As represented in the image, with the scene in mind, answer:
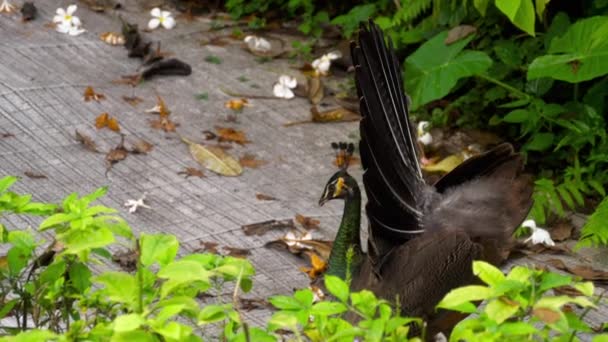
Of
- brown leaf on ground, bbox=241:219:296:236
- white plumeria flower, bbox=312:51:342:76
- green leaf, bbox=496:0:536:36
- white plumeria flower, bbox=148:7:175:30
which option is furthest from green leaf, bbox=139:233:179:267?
white plumeria flower, bbox=148:7:175:30

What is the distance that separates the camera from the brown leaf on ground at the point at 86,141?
4996 mm

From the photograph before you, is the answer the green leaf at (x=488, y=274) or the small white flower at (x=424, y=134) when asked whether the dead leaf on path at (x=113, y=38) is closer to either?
the small white flower at (x=424, y=134)

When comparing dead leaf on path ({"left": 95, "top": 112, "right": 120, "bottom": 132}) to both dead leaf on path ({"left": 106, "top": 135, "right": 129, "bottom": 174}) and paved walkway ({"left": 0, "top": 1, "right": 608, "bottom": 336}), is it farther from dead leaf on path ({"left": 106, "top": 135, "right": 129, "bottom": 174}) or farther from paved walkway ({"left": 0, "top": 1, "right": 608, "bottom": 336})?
dead leaf on path ({"left": 106, "top": 135, "right": 129, "bottom": 174})

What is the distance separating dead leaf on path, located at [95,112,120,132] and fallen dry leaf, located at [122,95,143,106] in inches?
10.4

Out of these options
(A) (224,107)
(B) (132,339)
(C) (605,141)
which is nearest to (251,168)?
(A) (224,107)

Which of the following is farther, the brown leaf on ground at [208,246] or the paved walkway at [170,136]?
the paved walkway at [170,136]

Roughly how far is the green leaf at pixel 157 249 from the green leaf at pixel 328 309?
29cm

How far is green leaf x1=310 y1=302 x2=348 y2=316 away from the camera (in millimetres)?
1870

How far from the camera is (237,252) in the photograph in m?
4.23

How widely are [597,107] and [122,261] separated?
90.2 inches

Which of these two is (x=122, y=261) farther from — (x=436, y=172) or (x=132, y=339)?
(x=132, y=339)

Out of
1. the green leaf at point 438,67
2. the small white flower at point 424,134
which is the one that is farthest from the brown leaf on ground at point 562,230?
the small white flower at point 424,134

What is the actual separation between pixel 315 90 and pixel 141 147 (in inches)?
45.3

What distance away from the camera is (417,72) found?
5.02 m
